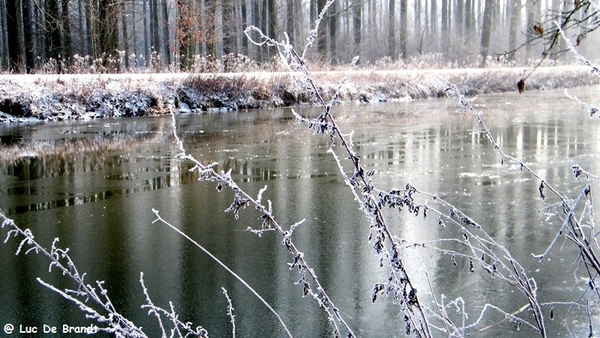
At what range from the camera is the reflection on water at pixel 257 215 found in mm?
4293

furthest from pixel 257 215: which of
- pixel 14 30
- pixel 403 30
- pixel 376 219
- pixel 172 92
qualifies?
pixel 403 30

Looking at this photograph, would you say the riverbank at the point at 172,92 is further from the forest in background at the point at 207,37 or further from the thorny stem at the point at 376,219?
the thorny stem at the point at 376,219

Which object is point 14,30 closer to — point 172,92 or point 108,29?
point 108,29

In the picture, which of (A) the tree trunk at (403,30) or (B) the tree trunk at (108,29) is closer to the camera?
(B) the tree trunk at (108,29)

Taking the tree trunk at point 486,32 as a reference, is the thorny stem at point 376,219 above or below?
below

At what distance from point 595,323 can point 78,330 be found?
3.05 metres

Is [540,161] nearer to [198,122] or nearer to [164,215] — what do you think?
[164,215]

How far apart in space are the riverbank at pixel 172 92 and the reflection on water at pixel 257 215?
2981 mm

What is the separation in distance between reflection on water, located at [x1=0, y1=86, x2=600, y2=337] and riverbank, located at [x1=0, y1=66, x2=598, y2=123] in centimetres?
298

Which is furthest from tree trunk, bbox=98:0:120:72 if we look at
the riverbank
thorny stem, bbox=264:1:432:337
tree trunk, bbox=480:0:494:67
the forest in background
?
thorny stem, bbox=264:1:432:337

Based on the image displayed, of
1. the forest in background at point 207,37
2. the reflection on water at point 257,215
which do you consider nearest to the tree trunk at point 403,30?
the forest in background at point 207,37

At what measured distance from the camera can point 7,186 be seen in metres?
8.31

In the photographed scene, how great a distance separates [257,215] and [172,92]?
13.6 metres

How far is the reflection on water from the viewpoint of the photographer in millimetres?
4293
